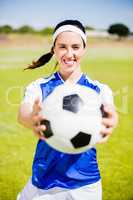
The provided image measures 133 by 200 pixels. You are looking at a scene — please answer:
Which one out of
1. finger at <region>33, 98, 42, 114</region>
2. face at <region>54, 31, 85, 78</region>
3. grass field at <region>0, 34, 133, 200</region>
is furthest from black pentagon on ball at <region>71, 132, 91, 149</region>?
grass field at <region>0, 34, 133, 200</region>

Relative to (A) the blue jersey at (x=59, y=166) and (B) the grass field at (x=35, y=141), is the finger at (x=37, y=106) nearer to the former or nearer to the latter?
(A) the blue jersey at (x=59, y=166)

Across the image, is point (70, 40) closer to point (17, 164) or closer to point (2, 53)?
point (17, 164)

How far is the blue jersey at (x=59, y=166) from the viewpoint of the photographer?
260 cm

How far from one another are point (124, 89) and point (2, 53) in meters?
6.48

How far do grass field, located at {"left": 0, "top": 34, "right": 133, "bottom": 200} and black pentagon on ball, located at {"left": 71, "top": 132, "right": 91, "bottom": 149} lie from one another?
5.26ft

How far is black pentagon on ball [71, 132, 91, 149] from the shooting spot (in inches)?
89.2

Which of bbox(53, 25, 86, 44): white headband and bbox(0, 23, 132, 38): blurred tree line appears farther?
bbox(0, 23, 132, 38): blurred tree line

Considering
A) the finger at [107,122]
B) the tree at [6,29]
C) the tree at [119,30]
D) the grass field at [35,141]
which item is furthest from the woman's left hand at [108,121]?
the tree at [6,29]

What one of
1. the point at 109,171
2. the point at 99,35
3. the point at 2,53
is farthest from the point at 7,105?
the point at 2,53

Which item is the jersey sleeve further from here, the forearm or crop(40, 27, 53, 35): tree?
crop(40, 27, 53, 35): tree

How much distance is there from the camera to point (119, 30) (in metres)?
11.3

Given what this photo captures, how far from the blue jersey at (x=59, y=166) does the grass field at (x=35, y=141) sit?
1171 mm

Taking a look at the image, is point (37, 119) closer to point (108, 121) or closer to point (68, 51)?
point (108, 121)

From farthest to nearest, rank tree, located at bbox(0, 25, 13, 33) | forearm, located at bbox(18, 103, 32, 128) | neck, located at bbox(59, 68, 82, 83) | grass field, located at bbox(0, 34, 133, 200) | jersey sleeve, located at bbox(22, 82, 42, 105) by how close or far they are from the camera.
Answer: tree, located at bbox(0, 25, 13, 33) < grass field, located at bbox(0, 34, 133, 200) < neck, located at bbox(59, 68, 82, 83) < jersey sleeve, located at bbox(22, 82, 42, 105) < forearm, located at bbox(18, 103, 32, 128)
